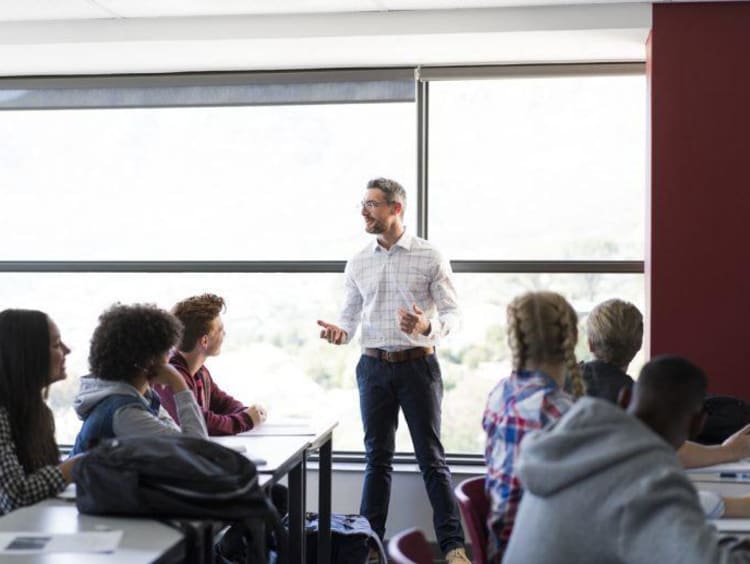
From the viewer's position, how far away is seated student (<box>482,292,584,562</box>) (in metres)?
2.52

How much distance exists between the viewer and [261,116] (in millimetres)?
5594

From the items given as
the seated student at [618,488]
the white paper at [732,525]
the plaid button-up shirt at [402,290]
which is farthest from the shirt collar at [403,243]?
the seated student at [618,488]

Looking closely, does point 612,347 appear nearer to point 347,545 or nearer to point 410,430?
point 347,545

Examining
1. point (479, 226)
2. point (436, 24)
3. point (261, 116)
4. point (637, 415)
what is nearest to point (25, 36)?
point (261, 116)

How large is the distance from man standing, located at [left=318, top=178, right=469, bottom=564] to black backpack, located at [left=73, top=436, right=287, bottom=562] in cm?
220

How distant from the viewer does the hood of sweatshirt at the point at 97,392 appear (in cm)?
309

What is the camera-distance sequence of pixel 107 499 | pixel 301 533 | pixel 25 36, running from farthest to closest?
pixel 25 36 → pixel 301 533 → pixel 107 499

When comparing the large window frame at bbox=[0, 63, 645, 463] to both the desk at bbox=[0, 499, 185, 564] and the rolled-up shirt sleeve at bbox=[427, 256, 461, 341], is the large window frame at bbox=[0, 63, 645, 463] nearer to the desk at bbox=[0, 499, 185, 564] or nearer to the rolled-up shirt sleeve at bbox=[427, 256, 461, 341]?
the rolled-up shirt sleeve at bbox=[427, 256, 461, 341]

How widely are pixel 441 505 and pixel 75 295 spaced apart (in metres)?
2.31

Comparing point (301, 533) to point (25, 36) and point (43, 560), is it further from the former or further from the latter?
point (25, 36)

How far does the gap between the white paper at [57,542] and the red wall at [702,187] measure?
3.01 m

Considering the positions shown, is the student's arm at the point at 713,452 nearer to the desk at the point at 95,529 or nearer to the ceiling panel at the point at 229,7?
the desk at the point at 95,529

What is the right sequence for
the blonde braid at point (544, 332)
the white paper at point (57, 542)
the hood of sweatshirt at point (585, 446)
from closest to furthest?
the hood of sweatshirt at point (585, 446) < the white paper at point (57, 542) < the blonde braid at point (544, 332)

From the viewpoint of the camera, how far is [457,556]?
4.83 metres
